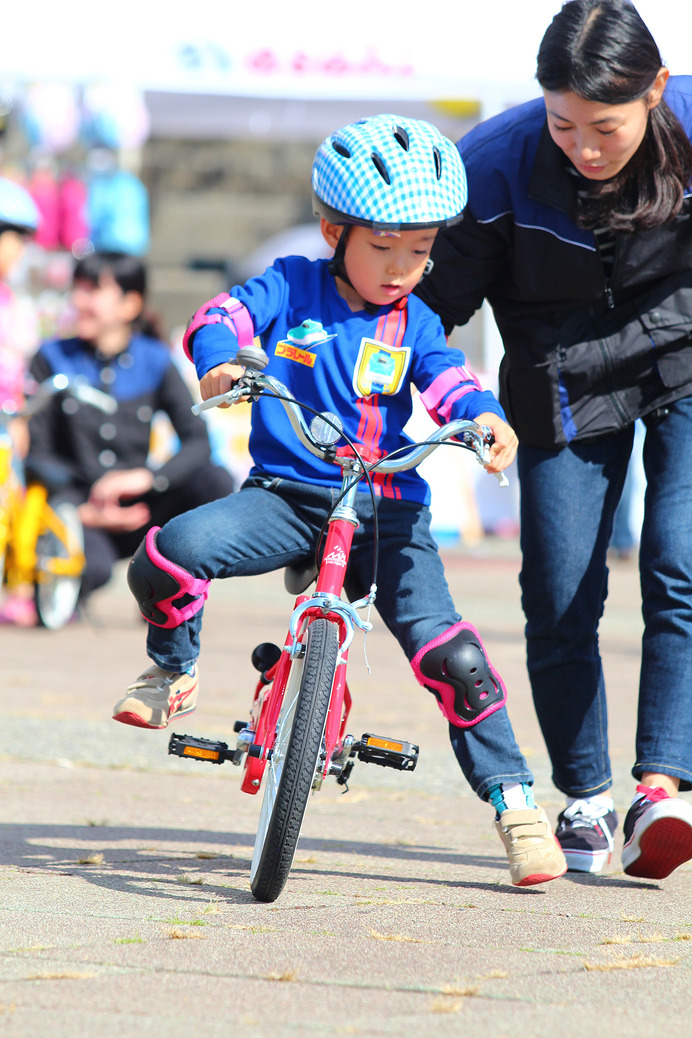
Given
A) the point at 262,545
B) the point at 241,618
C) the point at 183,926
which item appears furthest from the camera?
the point at 241,618

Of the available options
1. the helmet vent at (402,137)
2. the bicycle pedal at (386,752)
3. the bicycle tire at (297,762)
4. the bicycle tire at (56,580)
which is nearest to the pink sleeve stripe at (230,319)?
the helmet vent at (402,137)

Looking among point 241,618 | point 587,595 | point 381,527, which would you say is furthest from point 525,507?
point 241,618

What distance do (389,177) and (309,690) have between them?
1087 mm

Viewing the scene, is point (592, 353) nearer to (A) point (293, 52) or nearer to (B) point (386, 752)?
(B) point (386, 752)

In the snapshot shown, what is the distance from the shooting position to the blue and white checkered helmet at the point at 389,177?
3.25 m

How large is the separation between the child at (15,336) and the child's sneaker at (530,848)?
4.83m

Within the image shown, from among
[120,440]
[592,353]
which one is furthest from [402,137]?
[120,440]

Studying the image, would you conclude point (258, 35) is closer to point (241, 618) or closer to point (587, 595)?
point (241, 618)

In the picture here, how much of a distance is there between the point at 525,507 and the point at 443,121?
12179mm

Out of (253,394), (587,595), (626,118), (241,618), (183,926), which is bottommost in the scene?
(241,618)

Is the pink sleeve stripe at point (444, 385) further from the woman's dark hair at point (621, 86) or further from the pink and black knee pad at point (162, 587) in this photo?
the pink and black knee pad at point (162, 587)

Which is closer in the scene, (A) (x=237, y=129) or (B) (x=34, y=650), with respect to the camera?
(B) (x=34, y=650)

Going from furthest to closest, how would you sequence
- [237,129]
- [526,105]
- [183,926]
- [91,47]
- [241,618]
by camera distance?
[237,129] < [91,47] < [241,618] < [526,105] < [183,926]

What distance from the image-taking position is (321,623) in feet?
10.2
